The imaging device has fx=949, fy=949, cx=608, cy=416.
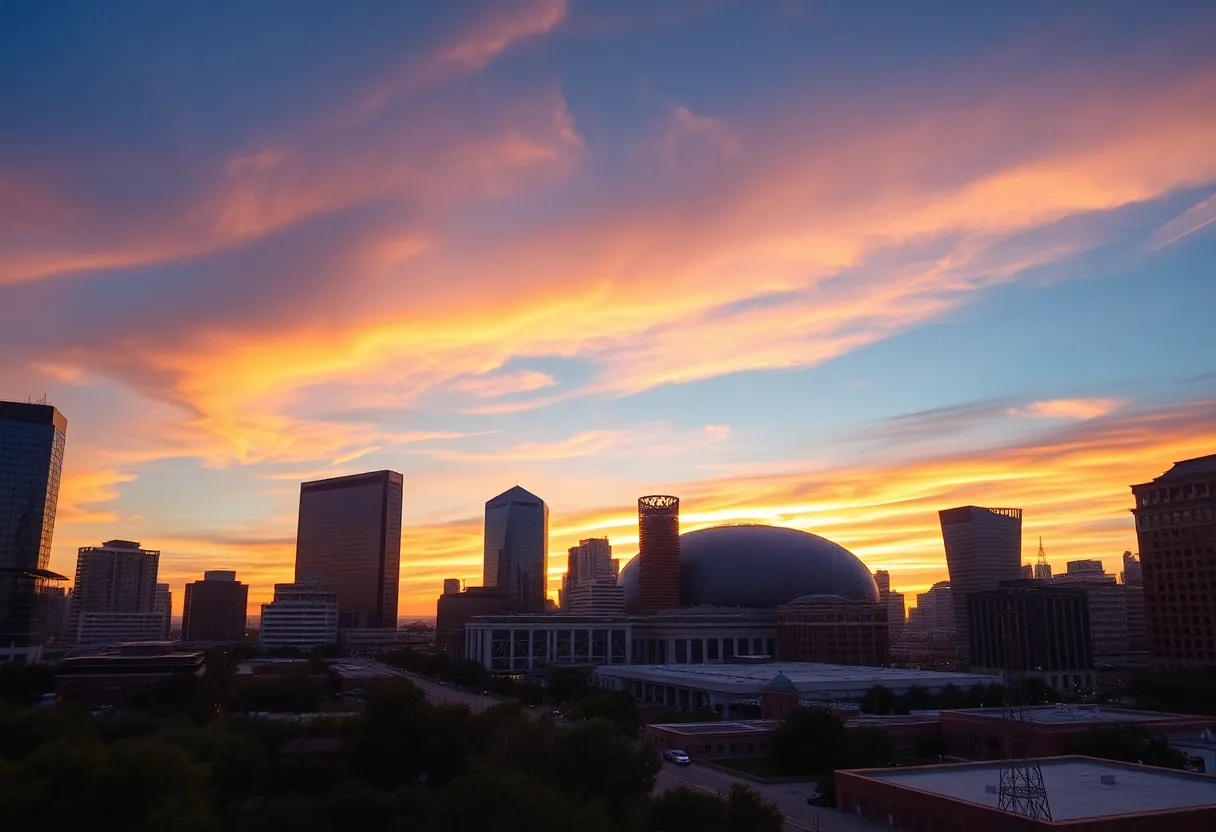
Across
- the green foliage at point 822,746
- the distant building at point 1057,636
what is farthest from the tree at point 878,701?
the distant building at point 1057,636

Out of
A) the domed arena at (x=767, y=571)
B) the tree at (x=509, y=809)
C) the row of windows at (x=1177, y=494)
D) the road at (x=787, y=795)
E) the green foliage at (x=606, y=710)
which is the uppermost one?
the row of windows at (x=1177, y=494)

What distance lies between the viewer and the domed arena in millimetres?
182000

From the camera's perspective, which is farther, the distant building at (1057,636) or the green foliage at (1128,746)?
the distant building at (1057,636)

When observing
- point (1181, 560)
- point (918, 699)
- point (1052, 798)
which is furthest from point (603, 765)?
point (1181, 560)

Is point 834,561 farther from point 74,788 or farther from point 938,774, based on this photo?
point 74,788

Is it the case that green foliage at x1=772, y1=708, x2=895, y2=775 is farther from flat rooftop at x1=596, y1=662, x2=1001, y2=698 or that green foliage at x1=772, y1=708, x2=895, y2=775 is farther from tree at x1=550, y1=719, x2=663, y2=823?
flat rooftop at x1=596, y1=662, x2=1001, y2=698

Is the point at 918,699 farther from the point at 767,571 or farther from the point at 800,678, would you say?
the point at 767,571

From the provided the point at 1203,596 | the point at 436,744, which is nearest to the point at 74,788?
the point at 436,744

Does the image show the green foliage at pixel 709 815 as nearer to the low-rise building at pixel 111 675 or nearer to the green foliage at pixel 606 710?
the green foliage at pixel 606 710

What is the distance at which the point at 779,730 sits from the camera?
7306 cm

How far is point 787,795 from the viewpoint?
197ft

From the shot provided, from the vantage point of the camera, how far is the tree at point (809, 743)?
6862 cm

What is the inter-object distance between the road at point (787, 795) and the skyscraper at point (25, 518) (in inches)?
5755

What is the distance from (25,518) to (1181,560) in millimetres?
199513
